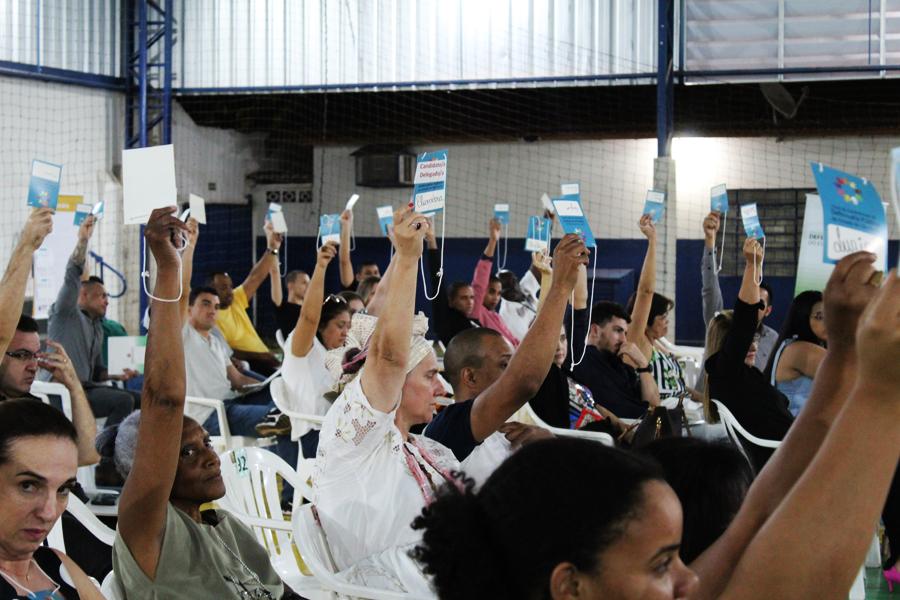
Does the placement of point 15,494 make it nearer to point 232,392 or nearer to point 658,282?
point 232,392

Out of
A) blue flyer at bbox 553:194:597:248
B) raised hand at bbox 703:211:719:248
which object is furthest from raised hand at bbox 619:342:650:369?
raised hand at bbox 703:211:719:248

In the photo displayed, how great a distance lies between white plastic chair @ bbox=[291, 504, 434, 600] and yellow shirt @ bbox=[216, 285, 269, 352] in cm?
511

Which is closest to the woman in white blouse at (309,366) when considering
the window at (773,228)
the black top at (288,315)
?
the black top at (288,315)

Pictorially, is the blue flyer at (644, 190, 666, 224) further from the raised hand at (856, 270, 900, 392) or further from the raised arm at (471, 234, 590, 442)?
the raised hand at (856, 270, 900, 392)

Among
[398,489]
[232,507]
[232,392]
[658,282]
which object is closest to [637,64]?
[658,282]

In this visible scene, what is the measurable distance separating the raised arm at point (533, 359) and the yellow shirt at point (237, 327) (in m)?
5.09

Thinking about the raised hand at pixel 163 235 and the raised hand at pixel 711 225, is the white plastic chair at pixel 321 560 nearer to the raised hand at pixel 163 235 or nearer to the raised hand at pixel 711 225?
the raised hand at pixel 163 235

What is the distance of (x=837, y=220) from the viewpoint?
Result: 138 cm

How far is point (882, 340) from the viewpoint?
33.0 inches

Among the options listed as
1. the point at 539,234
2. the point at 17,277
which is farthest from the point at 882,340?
the point at 539,234

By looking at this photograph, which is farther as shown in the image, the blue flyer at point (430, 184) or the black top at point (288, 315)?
the black top at point (288, 315)

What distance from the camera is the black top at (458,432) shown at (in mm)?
2701

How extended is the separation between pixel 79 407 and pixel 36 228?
74 centimetres

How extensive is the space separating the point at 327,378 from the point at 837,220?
3919mm
